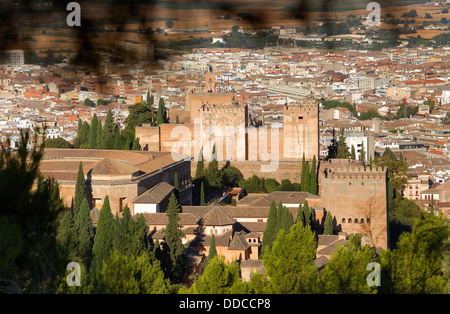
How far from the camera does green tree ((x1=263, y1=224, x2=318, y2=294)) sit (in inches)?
332

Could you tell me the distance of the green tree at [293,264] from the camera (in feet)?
27.6

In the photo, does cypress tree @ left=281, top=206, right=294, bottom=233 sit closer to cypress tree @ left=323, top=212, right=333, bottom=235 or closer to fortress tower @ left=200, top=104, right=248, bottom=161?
cypress tree @ left=323, top=212, right=333, bottom=235

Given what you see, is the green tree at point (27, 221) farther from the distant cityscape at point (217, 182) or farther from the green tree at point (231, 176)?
the green tree at point (231, 176)

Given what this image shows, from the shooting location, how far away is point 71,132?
31.1 meters

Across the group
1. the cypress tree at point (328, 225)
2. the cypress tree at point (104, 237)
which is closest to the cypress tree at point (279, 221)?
the cypress tree at point (328, 225)

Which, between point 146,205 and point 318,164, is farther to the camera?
point 318,164

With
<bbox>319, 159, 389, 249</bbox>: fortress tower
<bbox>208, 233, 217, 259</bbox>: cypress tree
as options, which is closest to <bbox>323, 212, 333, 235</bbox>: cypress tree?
<bbox>319, 159, 389, 249</bbox>: fortress tower

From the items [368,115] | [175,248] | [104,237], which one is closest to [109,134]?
[175,248]

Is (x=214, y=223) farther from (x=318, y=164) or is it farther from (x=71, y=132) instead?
(x=71, y=132)

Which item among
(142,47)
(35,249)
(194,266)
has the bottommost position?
(194,266)

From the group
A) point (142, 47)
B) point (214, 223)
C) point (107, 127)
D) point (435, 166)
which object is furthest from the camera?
point (435, 166)

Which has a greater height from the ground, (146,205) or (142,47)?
(142,47)
